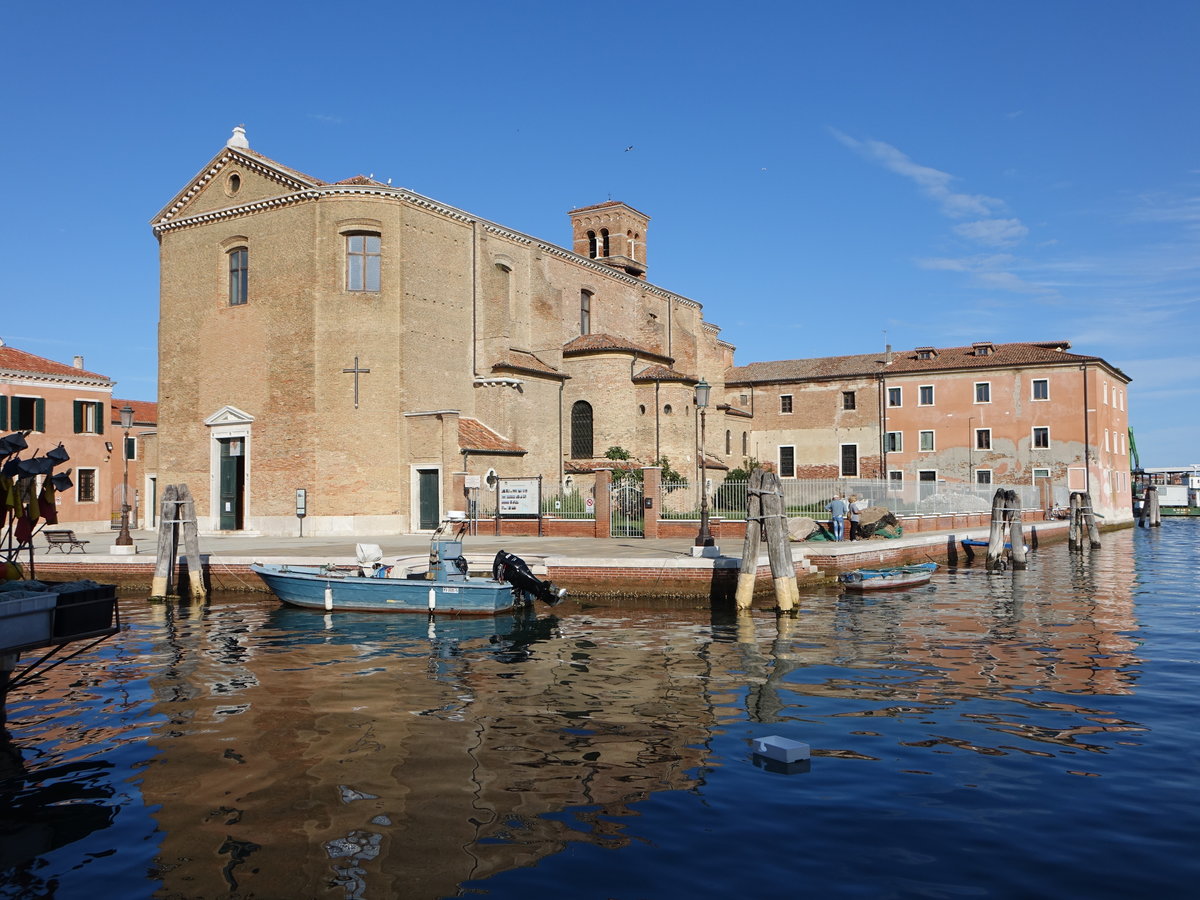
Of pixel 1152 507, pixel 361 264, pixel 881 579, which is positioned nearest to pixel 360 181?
pixel 361 264

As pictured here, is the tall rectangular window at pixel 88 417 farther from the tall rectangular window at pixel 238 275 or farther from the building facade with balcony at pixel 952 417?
the building facade with balcony at pixel 952 417

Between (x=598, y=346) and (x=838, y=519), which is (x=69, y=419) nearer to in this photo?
(x=598, y=346)

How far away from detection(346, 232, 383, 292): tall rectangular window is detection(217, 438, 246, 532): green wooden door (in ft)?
19.9

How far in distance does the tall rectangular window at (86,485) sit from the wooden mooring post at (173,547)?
19.3 meters

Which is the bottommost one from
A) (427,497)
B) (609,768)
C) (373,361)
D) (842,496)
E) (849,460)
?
(609,768)

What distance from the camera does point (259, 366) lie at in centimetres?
2855

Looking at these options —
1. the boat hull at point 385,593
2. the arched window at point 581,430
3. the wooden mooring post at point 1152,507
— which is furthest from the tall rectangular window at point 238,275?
the wooden mooring post at point 1152,507

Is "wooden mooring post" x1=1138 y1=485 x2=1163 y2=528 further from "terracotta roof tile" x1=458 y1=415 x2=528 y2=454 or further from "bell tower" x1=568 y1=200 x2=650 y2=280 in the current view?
"terracotta roof tile" x1=458 y1=415 x2=528 y2=454

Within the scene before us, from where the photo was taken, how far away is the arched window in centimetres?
3494

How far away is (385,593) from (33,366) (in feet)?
81.8

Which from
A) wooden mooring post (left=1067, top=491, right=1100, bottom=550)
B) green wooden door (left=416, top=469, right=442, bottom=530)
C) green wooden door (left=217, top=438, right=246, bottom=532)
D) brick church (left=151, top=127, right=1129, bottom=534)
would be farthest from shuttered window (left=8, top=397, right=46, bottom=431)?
wooden mooring post (left=1067, top=491, right=1100, bottom=550)

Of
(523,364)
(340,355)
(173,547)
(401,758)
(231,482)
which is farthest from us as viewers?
(523,364)

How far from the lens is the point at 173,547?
1756 centimetres

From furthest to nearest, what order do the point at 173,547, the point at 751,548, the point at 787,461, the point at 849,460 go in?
the point at 787,461 → the point at 849,460 → the point at 173,547 → the point at 751,548
